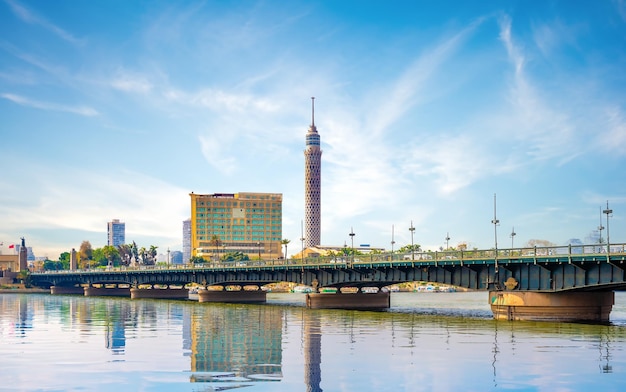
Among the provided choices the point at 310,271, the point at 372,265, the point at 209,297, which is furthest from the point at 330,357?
the point at 209,297

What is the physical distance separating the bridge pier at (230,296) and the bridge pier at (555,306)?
8452 centimetres

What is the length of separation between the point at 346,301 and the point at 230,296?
42998 millimetres

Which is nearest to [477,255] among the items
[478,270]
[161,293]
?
[478,270]

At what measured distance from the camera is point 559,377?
4519 centimetres

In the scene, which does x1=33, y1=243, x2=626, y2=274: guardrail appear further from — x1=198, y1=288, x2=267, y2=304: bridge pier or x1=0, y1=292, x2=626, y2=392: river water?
x1=198, y1=288, x2=267, y2=304: bridge pier

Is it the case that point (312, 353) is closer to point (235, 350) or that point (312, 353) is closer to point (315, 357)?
point (315, 357)

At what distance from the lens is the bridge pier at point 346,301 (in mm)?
129750

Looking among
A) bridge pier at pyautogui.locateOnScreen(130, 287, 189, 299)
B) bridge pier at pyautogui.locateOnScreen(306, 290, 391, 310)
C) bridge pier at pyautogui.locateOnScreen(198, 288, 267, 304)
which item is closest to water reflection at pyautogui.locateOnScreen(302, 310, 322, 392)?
bridge pier at pyautogui.locateOnScreen(306, 290, 391, 310)

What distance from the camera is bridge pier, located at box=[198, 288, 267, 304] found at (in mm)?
166250

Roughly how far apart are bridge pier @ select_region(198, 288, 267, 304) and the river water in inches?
3048

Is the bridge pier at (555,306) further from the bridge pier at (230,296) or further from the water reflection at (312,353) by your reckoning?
the bridge pier at (230,296)

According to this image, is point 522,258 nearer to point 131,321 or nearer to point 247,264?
point 131,321

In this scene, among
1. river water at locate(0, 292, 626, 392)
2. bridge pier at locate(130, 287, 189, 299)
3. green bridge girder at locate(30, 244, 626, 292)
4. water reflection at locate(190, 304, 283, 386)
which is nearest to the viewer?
river water at locate(0, 292, 626, 392)

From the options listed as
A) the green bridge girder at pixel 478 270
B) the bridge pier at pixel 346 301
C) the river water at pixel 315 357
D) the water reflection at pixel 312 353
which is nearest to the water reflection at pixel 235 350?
the river water at pixel 315 357
